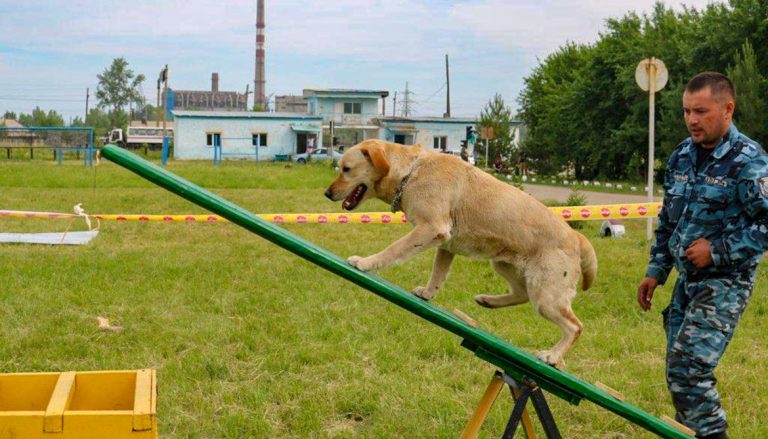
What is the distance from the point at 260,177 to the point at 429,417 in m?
24.2

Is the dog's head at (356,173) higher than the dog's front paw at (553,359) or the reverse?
higher

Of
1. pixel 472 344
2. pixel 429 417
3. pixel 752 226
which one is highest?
pixel 752 226

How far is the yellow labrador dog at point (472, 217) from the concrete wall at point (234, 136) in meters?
58.0

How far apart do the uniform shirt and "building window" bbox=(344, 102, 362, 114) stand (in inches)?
2671

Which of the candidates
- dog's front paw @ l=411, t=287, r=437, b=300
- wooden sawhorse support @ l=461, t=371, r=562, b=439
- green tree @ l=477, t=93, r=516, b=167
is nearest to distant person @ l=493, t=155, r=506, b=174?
green tree @ l=477, t=93, r=516, b=167

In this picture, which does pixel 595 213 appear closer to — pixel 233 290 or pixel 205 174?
pixel 233 290

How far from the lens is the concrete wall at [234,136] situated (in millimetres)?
61656

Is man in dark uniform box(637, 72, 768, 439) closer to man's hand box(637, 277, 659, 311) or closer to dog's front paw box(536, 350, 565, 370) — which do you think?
man's hand box(637, 277, 659, 311)

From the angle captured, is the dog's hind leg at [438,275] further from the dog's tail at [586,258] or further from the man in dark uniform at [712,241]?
the man in dark uniform at [712,241]

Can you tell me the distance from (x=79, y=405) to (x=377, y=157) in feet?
6.83

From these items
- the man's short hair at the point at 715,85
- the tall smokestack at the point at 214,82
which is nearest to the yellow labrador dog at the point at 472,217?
the man's short hair at the point at 715,85

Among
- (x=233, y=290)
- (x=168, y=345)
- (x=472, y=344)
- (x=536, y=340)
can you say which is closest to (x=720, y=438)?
(x=472, y=344)

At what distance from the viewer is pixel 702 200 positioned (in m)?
4.07

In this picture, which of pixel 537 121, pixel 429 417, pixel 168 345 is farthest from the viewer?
pixel 537 121
